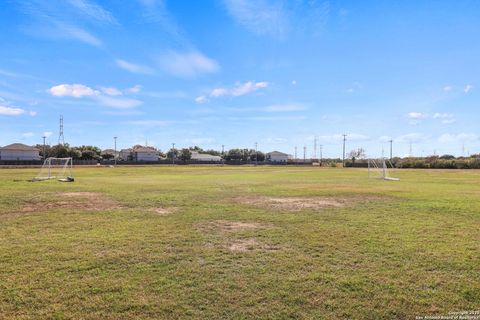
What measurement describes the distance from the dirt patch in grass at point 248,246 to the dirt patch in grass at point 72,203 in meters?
7.30

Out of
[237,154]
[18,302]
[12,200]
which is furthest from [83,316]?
[237,154]

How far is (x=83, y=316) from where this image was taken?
16.4 ft

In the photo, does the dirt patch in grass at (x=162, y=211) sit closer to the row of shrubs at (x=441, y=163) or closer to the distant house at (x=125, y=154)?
the row of shrubs at (x=441, y=163)

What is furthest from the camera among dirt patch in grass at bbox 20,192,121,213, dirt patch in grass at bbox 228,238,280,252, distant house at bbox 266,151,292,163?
distant house at bbox 266,151,292,163

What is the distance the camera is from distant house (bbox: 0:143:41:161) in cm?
10938

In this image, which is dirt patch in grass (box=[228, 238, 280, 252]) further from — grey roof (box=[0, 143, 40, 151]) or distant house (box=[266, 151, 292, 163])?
distant house (box=[266, 151, 292, 163])

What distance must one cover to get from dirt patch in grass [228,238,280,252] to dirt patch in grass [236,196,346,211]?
17.7 feet

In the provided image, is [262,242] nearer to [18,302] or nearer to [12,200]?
[18,302]

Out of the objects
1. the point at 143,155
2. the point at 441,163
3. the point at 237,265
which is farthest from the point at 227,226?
the point at 143,155

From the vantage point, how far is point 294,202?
52.1 ft

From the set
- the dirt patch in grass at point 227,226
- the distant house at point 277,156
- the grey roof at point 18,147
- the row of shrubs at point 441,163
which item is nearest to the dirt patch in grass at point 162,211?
the dirt patch in grass at point 227,226

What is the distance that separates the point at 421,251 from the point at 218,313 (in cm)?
513

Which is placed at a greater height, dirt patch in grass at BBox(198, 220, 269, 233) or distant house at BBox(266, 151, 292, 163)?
distant house at BBox(266, 151, 292, 163)

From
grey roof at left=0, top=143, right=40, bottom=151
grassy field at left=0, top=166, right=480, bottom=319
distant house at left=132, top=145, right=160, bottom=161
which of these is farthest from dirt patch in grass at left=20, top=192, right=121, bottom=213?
distant house at left=132, top=145, right=160, bottom=161
